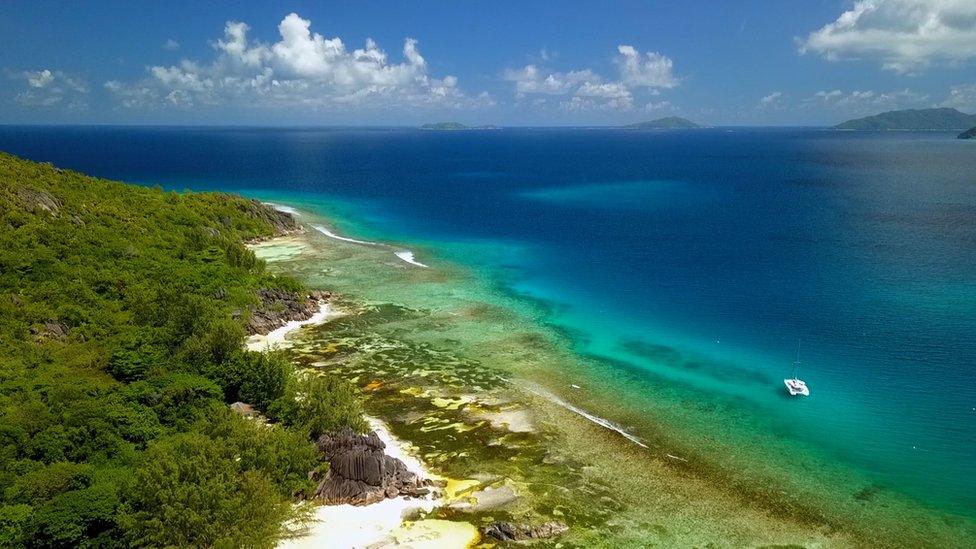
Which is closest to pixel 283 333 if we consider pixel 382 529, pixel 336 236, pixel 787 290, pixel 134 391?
pixel 134 391

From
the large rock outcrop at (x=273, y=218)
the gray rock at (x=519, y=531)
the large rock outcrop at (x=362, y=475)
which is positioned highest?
the large rock outcrop at (x=273, y=218)

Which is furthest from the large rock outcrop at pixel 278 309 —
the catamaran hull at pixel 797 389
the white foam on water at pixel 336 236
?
the catamaran hull at pixel 797 389

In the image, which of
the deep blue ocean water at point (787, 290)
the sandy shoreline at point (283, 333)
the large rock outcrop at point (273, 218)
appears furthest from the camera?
the large rock outcrop at point (273, 218)

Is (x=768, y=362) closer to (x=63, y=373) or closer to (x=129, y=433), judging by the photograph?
(x=129, y=433)

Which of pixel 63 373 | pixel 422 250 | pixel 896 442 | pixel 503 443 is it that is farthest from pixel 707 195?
pixel 63 373

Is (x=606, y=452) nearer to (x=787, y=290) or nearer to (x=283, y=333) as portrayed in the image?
(x=283, y=333)

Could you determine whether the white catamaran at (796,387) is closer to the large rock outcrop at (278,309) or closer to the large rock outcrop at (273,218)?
the large rock outcrop at (278,309)
